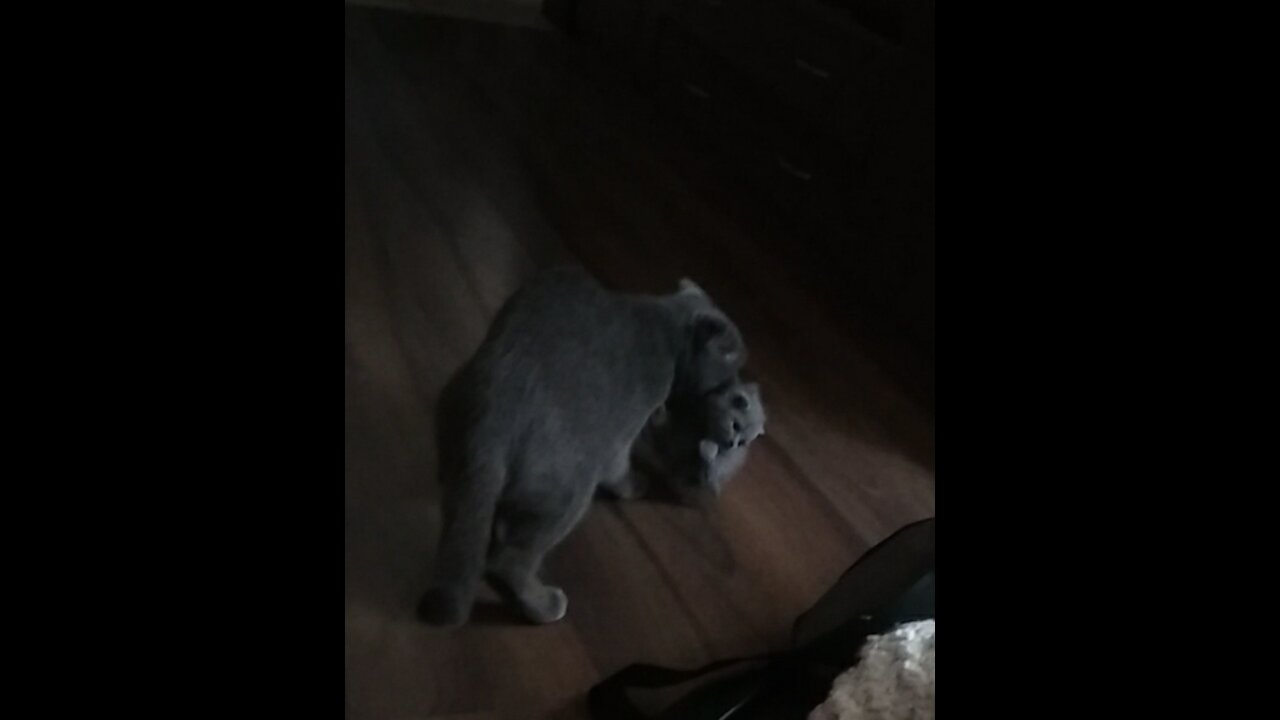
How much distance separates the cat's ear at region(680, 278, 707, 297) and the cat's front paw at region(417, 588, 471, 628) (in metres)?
0.26

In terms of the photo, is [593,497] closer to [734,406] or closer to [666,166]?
[734,406]

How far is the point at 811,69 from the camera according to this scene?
0.84m

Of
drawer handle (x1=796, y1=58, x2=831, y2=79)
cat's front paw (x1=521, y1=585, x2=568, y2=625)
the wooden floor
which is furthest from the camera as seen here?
drawer handle (x1=796, y1=58, x2=831, y2=79)

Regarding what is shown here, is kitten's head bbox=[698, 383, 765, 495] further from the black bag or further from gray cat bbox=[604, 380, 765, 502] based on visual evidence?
the black bag

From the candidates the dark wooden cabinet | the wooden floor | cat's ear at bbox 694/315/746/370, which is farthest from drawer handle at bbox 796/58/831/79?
cat's ear at bbox 694/315/746/370

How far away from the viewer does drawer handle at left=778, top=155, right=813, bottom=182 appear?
2.83ft

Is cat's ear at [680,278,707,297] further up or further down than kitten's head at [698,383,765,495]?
further up

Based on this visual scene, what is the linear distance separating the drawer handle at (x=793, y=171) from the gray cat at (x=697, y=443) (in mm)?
185

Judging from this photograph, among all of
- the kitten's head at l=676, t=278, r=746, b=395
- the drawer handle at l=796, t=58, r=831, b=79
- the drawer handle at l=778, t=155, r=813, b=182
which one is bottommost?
the kitten's head at l=676, t=278, r=746, b=395

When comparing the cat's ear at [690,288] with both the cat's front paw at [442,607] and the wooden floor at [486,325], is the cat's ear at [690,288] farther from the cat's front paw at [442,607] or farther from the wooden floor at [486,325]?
the cat's front paw at [442,607]

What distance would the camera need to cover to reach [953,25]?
22.3 inches

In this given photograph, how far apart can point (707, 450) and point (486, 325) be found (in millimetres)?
201
